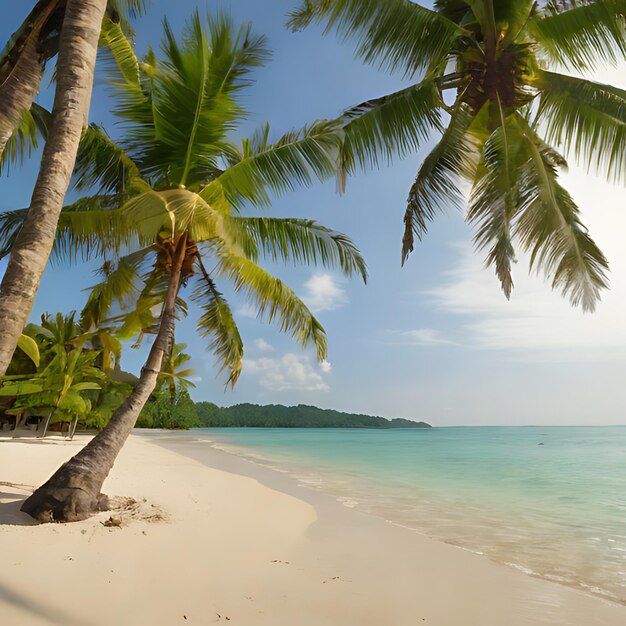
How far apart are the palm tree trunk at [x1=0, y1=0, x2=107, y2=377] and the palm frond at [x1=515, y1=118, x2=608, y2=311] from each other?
592cm

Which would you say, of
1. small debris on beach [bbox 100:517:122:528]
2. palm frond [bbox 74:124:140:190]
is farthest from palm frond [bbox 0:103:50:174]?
small debris on beach [bbox 100:517:122:528]

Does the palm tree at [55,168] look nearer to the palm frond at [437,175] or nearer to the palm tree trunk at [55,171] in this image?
the palm tree trunk at [55,171]

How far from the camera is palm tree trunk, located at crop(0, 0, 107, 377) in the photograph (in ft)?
10.5

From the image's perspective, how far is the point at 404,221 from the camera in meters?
8.07

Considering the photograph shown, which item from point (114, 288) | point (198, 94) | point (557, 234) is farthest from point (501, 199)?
point (114, 288)

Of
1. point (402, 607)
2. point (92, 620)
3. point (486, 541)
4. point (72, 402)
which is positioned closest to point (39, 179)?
point (92, 620)

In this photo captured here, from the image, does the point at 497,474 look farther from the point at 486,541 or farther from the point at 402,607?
the point at 402,607

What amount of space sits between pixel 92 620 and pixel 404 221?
6.72 m

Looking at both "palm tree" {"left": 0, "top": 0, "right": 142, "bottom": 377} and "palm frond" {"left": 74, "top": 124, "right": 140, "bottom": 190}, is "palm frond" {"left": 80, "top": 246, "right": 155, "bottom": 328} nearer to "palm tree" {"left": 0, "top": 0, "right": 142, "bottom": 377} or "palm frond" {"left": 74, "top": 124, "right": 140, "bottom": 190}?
"palm frond" {"left": 74, "top": 124, "right": 140, "bottom": 190}

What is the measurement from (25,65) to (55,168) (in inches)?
91.7

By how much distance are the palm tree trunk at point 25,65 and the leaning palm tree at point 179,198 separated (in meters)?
1.46

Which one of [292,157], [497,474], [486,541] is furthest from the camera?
[497,474]

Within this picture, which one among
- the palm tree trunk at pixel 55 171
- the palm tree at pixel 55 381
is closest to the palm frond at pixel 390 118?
the palm tree trunk at pixel 55 171

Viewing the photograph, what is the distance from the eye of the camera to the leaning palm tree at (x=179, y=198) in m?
6.37
